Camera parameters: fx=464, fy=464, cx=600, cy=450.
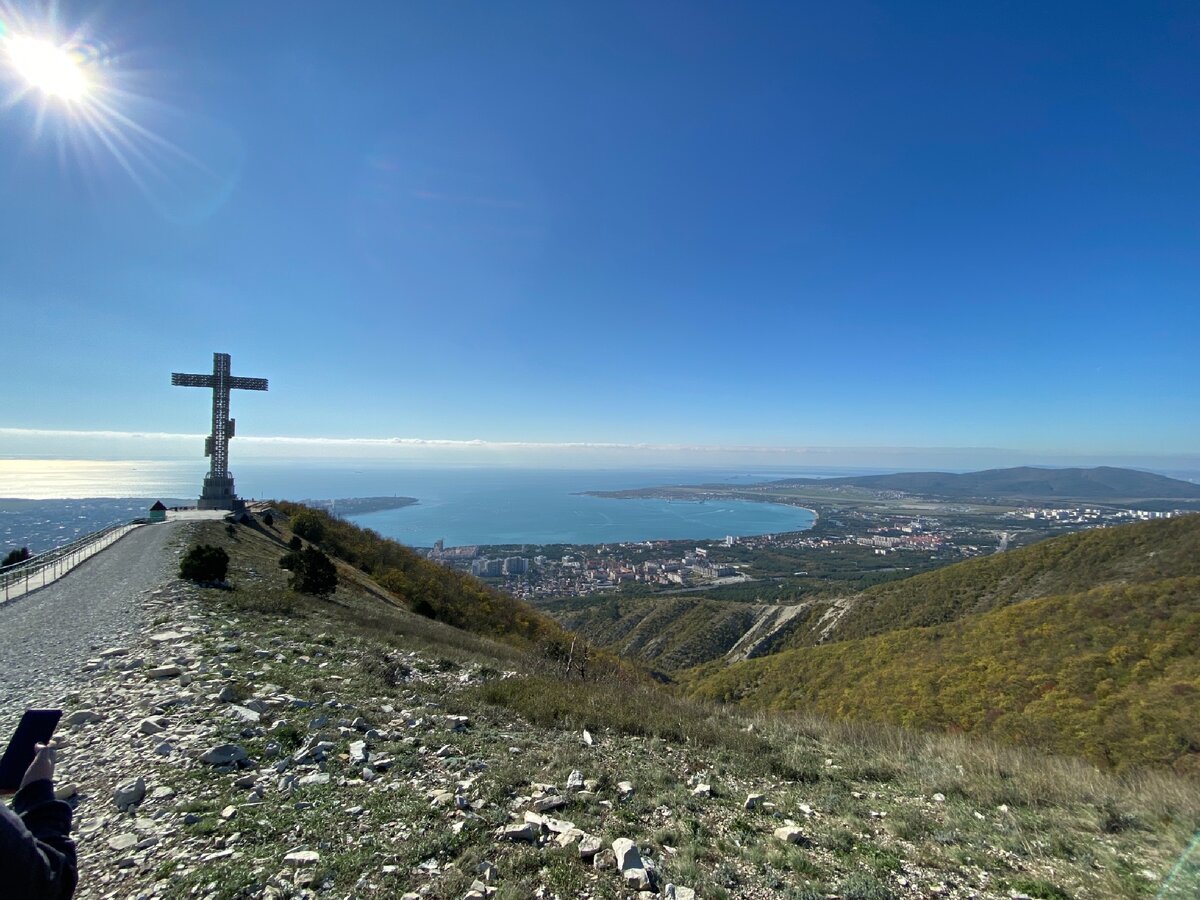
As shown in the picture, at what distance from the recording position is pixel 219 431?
2897 cm

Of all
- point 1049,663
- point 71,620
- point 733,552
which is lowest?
point 733,552

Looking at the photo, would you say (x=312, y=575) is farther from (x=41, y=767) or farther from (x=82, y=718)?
(x=41, y=767)

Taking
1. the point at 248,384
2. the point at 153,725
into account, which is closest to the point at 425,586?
the point at 248,384

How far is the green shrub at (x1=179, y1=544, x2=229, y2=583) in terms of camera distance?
468 inches

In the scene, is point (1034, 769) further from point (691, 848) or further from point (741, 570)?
point (741, 570)

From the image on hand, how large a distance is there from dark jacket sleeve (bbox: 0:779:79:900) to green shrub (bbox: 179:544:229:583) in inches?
486

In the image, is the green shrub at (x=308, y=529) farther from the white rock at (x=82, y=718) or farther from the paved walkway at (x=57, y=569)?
the white rock at (x=82, y=718)

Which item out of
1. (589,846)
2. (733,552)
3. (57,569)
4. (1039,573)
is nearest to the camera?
(589,846)

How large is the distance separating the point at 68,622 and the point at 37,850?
11.3 meters

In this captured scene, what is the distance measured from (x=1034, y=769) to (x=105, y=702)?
1079cm

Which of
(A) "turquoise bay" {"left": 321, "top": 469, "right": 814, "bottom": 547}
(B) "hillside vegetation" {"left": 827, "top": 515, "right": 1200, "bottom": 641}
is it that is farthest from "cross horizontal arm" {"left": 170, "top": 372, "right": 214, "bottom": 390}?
(A) "turquoise bay" {"left": 321, "top": 469, "right": 814, "bottom": 547}

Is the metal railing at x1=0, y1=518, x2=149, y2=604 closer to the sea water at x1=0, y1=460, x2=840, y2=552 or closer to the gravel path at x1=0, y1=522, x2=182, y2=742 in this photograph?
the gravel path at x1=0, y1=522, x2=182, y2=742

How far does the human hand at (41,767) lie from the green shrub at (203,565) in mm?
12133

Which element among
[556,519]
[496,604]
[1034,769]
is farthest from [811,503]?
[1034,769]
